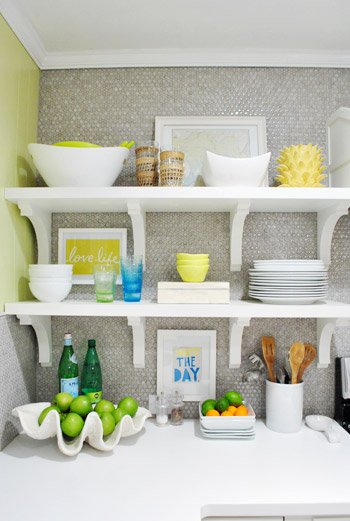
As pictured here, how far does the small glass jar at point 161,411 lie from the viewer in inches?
53.8

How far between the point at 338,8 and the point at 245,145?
51cm

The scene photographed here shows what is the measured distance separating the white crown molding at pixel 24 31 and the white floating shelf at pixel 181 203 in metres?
0.55

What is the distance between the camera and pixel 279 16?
1251mm

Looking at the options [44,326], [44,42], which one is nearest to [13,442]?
[44,326]

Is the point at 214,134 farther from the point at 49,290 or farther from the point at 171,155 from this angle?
the point at 49,290

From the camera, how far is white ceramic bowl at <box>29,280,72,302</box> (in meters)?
1.25

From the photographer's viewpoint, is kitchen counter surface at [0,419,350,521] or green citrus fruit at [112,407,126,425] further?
green citrus fruit at [112,407,126,425]

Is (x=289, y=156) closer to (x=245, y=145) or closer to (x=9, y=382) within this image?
(x=245, y=145)

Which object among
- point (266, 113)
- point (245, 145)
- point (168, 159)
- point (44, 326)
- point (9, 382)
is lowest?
point (9, 382)

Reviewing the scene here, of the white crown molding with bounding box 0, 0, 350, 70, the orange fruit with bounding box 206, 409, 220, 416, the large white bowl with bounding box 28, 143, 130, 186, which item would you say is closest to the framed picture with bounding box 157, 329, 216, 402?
the orange fruit with bounding box 206, 409, 220, 416

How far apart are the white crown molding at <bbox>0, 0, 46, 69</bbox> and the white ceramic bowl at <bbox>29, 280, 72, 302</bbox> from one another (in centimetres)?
87

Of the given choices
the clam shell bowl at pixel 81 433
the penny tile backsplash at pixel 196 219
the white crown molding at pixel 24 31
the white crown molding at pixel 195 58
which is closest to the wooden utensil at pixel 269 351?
the penny tile backsplash at pixel 196 219

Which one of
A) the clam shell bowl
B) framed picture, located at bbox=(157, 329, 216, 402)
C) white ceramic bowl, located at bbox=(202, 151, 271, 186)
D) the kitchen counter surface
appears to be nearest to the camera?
the kitchen counter surface

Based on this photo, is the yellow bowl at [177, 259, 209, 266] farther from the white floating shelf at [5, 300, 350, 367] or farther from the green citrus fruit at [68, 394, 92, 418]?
the green citrus fruit at [68, 394, 92, 418]
